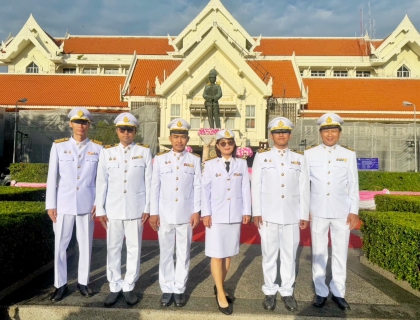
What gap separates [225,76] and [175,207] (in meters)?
Result: 17.7

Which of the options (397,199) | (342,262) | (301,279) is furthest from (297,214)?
(397,199)

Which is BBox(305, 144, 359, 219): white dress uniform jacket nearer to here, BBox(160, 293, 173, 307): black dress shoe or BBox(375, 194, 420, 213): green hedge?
BBox(160, 293, 173, 307): black dress shoe

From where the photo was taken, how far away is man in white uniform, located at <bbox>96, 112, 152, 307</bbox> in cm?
370

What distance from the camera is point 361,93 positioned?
911 inches

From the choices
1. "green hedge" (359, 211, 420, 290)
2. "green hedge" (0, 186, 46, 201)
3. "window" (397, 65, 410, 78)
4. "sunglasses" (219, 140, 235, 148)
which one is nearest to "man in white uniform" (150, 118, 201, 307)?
"sunglasses" (219, 140, 235, 148)

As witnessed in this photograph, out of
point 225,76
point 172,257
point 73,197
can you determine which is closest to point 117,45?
point 225,76

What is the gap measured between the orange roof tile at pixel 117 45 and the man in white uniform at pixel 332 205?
2978cm

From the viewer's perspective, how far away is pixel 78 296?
12.2ft

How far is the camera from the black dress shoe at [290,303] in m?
3.46

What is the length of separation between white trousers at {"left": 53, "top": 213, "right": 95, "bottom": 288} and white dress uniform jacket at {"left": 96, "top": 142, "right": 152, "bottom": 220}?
0.96 ft

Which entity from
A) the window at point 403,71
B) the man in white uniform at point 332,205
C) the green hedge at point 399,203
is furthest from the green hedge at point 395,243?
the window at point 403,71

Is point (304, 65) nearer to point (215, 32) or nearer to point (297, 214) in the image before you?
point (215, 32)

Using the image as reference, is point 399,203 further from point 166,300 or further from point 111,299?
point 111,299

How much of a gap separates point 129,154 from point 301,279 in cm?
276
